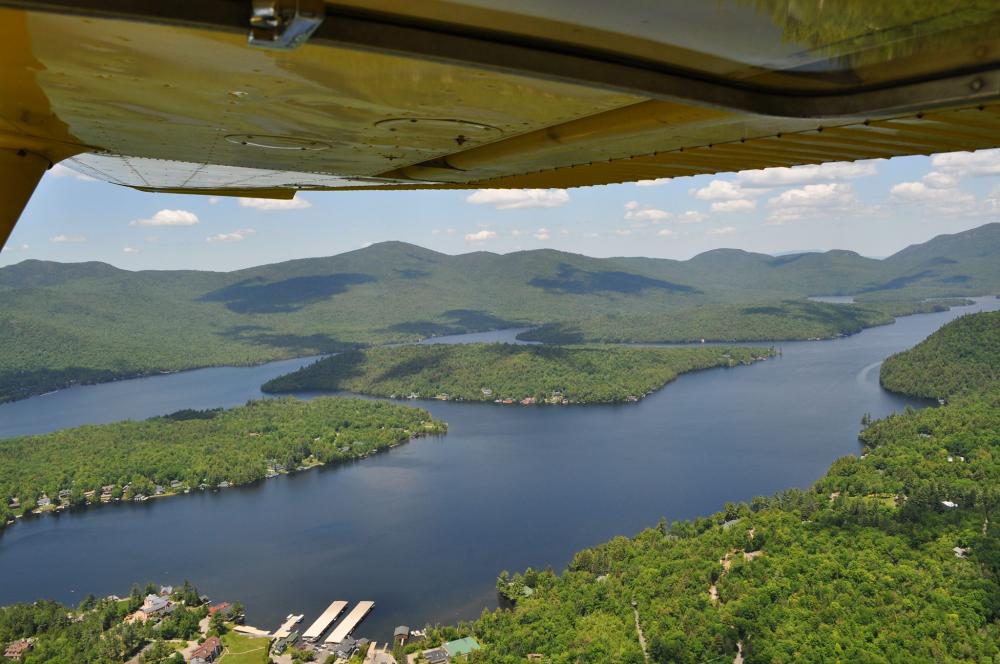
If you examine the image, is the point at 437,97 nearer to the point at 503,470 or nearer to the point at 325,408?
the point at 503,470

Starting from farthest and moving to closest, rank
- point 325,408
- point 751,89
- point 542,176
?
point 325,408 → point 542,176 → point 751,89

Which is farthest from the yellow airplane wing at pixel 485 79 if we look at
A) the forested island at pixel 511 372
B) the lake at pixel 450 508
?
the forested island at pixel 511 372

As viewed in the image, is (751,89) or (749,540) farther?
(749,540)

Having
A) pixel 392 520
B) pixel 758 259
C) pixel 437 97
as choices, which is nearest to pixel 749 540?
pixel 392 520

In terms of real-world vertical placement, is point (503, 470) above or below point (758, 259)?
below

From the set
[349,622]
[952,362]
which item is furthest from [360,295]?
[349,622]

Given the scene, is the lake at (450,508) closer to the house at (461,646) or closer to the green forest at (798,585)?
the house at (461,646)

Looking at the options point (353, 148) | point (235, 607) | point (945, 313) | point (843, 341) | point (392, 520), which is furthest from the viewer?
point (945, 313)
